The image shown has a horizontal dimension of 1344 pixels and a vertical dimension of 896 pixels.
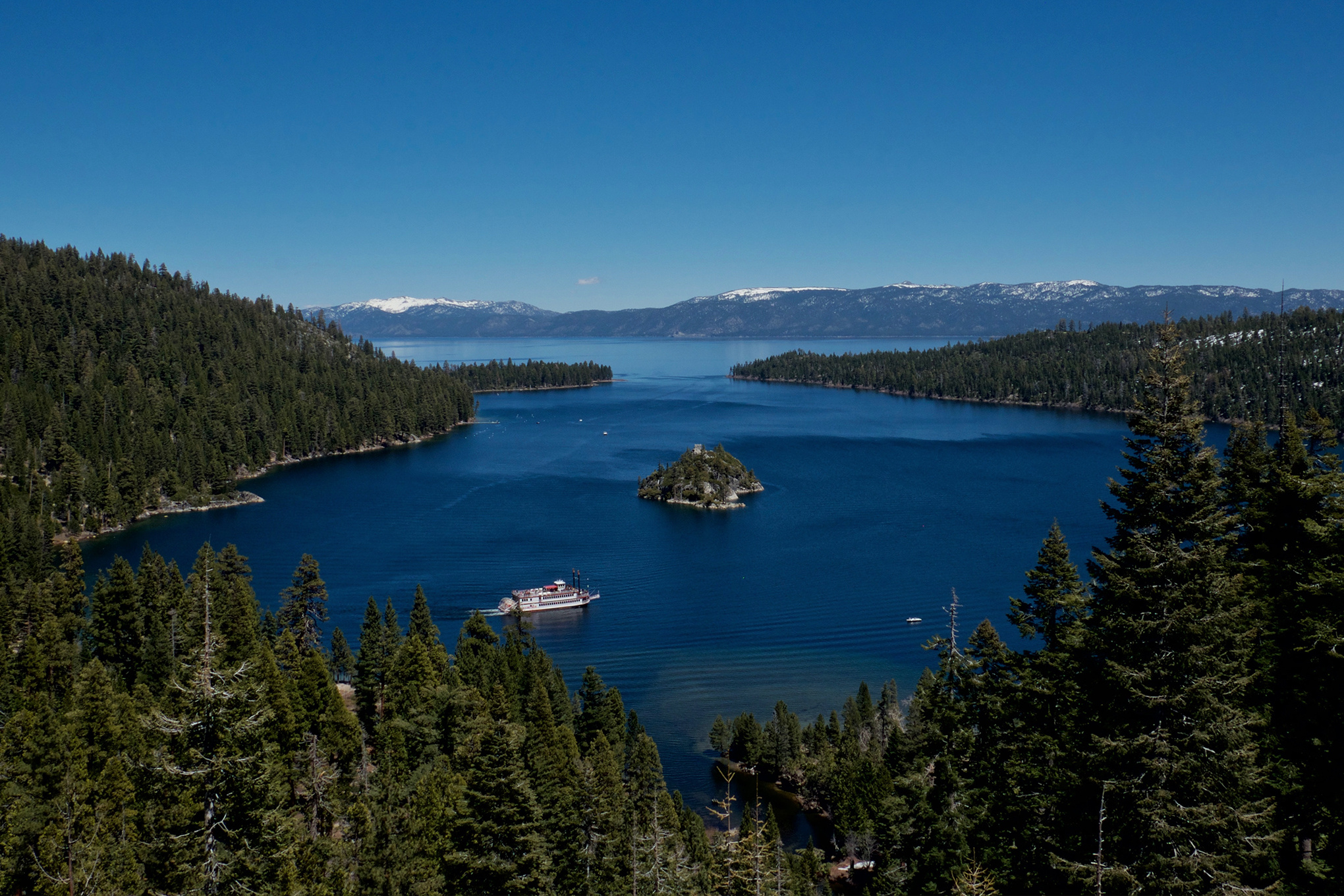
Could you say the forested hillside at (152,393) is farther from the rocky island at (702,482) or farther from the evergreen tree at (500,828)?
the evergreen tree at (500,828)

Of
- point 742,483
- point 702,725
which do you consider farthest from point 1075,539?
point 702,725

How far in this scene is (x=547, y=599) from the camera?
6366cm

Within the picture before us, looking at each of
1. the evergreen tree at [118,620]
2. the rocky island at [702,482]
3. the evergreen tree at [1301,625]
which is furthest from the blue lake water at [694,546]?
the evergreen tree at [1301,625]

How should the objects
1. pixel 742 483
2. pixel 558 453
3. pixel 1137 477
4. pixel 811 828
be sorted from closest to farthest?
pixel 1137 477 < pixel 811 828 < pixel 742 483 < pixel 558 453

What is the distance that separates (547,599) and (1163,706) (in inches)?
2129

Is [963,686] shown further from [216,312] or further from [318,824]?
[216,312]

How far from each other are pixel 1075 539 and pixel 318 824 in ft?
227

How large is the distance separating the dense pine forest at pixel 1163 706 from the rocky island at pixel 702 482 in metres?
76.2

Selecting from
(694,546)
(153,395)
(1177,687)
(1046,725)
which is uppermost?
(153,395)

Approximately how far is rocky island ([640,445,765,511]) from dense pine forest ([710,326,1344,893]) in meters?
76.2

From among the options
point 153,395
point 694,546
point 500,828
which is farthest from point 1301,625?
point 153,395

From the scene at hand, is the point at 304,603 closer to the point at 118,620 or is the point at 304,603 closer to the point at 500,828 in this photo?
the point at 118,620

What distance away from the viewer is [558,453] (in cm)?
13612

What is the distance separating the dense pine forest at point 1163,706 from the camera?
491 inches
